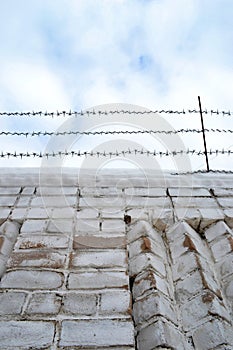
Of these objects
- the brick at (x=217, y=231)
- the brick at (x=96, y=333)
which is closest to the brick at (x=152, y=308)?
the brick at (x=96, y=333)

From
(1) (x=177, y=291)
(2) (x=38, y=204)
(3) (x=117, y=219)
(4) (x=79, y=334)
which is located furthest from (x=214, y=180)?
(4) (x=79, y=334)

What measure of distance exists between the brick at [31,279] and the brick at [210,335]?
17.9 inches

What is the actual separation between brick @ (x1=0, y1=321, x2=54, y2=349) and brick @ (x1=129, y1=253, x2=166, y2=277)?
39cm

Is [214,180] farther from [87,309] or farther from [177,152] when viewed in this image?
[87,309]

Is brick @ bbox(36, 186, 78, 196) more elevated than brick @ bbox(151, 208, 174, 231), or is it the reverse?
brick @ bbox(36, 186, 78, 196)

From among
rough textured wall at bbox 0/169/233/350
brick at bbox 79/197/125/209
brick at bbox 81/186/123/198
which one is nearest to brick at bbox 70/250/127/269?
rough textured wall at bbox 0/169/233/350

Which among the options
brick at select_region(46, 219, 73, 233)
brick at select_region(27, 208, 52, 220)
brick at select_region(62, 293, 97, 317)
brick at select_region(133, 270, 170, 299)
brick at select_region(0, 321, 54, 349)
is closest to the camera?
brick at select_region(0, 321, 54, 349)

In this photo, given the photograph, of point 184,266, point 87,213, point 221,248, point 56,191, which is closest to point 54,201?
point 56,191

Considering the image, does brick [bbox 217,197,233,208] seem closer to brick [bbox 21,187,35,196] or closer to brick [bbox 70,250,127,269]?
brick [bbox 70,250,127,269]

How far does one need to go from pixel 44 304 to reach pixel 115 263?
0.28 metres

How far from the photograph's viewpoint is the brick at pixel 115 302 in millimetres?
940

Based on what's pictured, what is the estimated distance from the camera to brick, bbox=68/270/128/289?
103 cm

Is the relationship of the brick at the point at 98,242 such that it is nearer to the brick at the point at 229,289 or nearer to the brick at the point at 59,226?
the brick at the point at 59,226

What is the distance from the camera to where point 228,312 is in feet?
3.45
